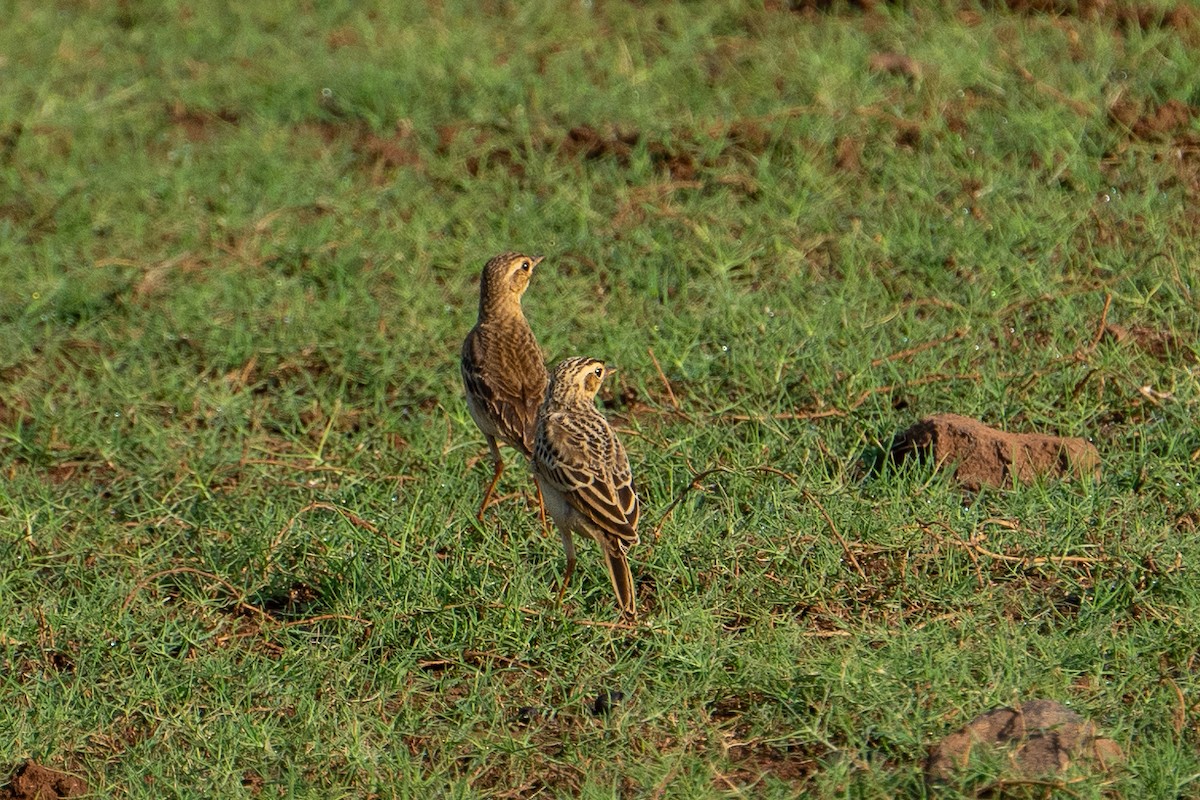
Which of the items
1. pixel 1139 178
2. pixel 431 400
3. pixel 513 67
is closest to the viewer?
pixel 431 400

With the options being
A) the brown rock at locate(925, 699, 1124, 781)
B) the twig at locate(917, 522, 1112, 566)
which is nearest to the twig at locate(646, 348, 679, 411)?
the twig at locate(917, 522, 1112, 566)

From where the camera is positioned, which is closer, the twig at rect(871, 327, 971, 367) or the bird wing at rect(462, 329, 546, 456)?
the bird wing at rect(462, 329, 546, 456)

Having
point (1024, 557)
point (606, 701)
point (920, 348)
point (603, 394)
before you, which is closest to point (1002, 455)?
point (1024, 557)

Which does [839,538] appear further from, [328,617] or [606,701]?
[328,617]

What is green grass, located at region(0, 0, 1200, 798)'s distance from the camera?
5195 millimetres

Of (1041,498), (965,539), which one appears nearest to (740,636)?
(965,539)

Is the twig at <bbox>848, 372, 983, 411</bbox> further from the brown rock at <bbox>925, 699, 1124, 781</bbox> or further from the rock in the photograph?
the brown rock at <bbox>925, 699, 1124, 781</bbox>

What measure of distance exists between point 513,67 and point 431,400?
3.27m

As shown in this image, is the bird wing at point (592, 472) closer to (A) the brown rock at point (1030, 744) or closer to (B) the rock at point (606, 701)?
(B) the rock at point (606, 701)

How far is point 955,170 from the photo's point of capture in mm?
8734

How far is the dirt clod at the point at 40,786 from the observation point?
16.7ft

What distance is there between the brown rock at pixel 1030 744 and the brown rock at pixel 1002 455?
171 cm

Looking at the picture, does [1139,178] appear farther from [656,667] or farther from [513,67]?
[656,667]

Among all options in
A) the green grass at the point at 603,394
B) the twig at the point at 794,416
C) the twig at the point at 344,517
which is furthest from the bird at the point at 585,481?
the twig at the point at 794,416
